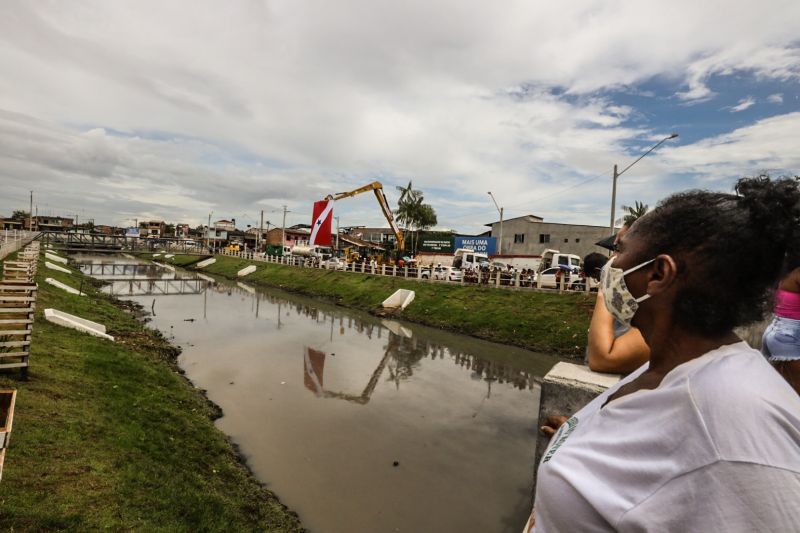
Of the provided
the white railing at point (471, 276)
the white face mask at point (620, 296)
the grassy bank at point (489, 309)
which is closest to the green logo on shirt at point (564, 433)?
the white face mask at point (620, 296)

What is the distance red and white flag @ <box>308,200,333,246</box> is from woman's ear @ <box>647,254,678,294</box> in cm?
3510

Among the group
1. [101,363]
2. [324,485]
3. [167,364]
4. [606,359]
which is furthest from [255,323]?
[606,359]

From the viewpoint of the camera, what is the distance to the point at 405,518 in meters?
6.12

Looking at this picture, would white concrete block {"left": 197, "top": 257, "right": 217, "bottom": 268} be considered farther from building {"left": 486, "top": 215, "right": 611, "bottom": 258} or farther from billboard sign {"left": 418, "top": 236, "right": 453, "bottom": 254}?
building {"left": 486, "top": 215, "right": 611, "bottom": 258}

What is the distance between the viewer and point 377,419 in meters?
9.46

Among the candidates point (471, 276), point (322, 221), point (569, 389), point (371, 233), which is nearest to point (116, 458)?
point (569, 389)

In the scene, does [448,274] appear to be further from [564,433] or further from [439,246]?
[564,433]

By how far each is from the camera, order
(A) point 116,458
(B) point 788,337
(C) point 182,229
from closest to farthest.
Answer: (B) point 788,337 < (A) point 116,458 < (C) point 182,229

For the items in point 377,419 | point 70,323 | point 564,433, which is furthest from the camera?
point 70,323

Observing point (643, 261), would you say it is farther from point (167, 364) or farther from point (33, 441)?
point (167, 364)

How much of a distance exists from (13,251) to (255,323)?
797 inches

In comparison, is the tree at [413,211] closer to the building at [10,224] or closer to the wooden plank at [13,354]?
the wooden plank at [13,354]

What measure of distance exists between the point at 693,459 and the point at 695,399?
13cm

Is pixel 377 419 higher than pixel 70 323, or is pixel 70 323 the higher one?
pixel 70 323
